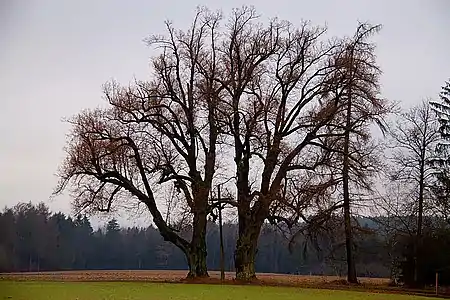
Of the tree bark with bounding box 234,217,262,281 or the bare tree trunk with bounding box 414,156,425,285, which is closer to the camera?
the tree bark with bounding box 234,217,262,281

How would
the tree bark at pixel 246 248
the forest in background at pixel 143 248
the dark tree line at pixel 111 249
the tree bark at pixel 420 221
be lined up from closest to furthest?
the dark tree line at pixel 111 249
the forest in background at pixel 143 248
the tree bark at pixel 246 248
the tree bark at pixel 420 221

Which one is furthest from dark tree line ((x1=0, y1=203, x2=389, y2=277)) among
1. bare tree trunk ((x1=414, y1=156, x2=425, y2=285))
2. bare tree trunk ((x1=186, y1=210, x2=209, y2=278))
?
bare tree trunk ((x1=414, y1=156, x2=425, y2=285))

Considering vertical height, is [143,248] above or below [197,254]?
above

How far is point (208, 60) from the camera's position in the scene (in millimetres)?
32688

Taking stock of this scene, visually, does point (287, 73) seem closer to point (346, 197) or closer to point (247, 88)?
point (247, 88)

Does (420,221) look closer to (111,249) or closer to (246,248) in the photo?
(246,248)

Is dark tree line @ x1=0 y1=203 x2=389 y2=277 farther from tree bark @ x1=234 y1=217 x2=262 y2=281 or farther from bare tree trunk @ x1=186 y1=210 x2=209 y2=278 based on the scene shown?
bare tree trunk @ x1=186 y1=210 x2=209 y2=278

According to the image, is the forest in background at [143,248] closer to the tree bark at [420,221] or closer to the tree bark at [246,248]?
the tree bark at [420,221]

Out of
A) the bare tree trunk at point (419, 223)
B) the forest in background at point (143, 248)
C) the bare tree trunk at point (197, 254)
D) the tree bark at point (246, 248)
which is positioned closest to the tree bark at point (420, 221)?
the bare tree trunk at point (419, 223)

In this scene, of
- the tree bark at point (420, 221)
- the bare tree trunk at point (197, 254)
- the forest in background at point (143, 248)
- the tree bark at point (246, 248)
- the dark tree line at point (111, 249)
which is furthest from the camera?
the bare tree trunk at point (197, 254)

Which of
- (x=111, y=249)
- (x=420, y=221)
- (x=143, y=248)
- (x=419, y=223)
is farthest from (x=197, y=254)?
(x=143, y=248)

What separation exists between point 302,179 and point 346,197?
7.32 ft

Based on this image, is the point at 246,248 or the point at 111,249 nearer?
the point at 246,248

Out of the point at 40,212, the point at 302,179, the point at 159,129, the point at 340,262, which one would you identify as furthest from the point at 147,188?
the point at 340,262
